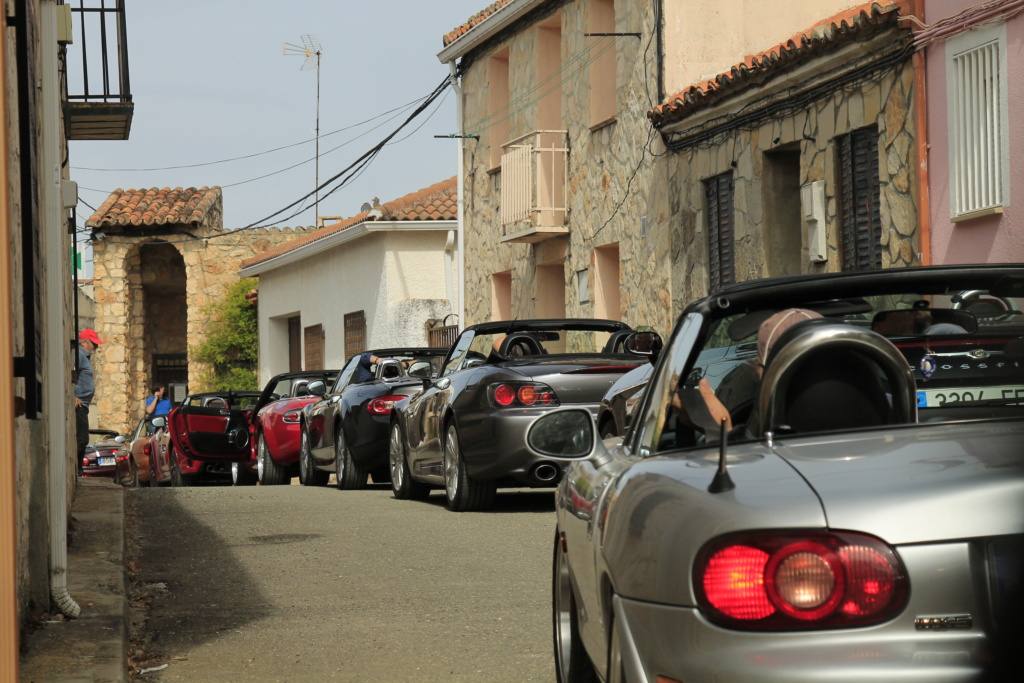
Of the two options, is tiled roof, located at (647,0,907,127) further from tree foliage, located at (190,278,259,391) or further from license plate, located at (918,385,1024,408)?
tree foliage, located at (190,278,259,391)

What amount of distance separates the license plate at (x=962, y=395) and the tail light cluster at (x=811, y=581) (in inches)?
51.5

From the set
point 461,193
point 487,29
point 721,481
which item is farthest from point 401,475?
point 461,193

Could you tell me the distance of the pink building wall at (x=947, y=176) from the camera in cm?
1145

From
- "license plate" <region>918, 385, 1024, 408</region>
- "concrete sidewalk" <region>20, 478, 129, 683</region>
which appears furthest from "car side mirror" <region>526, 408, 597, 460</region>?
"concrete sidewalk" <region>20, 478, 129, 683</region>

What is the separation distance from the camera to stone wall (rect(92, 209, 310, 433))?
119 ft

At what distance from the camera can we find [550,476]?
10.5 meters

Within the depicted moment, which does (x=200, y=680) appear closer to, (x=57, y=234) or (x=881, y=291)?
(x=57, y=234)

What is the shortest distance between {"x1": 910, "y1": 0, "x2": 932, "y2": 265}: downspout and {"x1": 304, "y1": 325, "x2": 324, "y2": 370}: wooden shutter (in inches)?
892

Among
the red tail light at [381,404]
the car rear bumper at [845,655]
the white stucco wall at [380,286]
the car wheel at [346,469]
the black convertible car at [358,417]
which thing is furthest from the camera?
the white stucco wall at [380,286]

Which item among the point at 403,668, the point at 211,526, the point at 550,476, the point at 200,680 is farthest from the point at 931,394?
the point at 211,526

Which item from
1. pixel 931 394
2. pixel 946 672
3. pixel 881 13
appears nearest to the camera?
pixel 946 672

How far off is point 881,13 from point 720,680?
435 inches

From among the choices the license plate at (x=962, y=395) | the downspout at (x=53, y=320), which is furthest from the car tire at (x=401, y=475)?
the license plate at (x=962, y=395)

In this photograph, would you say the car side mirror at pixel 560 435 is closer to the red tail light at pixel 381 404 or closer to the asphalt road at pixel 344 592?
the asphalt road at pixel 344 592
